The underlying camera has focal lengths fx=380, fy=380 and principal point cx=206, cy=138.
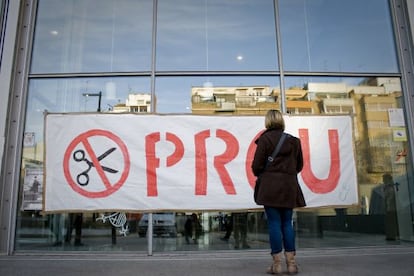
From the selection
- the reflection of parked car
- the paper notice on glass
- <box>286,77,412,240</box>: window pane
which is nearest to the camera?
the reflection of parked car

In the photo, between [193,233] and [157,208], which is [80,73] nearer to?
[157,208]

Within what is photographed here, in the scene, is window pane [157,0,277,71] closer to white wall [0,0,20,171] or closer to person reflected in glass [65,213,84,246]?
white wall [0,0,20,171]

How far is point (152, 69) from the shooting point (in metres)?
6.26

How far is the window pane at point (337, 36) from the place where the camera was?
6.46 metres

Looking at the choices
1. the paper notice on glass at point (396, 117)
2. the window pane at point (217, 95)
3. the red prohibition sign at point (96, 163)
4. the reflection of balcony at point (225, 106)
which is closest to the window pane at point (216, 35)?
the window pane at point (217, 95)

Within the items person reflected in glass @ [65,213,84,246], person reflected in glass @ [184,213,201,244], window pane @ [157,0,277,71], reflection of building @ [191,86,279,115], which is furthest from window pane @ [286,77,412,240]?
person reflected in glass @ [65,213,84,246]

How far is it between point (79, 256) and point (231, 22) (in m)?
4.53

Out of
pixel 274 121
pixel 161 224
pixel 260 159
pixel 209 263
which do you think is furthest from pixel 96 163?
pixel 274 121

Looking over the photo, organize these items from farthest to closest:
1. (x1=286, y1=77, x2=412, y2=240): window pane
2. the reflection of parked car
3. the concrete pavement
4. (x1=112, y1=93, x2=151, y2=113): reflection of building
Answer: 1. (x1=112, y1=93, x2=151, y2=113): reflection of building
2. (x1=286, y1=77, x2=412, y2=240): window pane
3. the reflection of parked car
4. the concrete pavement

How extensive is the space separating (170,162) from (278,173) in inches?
85.6

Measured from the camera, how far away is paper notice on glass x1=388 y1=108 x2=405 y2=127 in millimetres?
6270

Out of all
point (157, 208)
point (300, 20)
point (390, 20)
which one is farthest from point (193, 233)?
point (390, 20)

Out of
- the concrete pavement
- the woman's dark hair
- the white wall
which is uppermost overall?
the white wall

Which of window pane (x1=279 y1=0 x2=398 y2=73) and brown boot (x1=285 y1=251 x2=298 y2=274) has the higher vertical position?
window pane (x1=279 y1=0 x2=398 y2=73)
